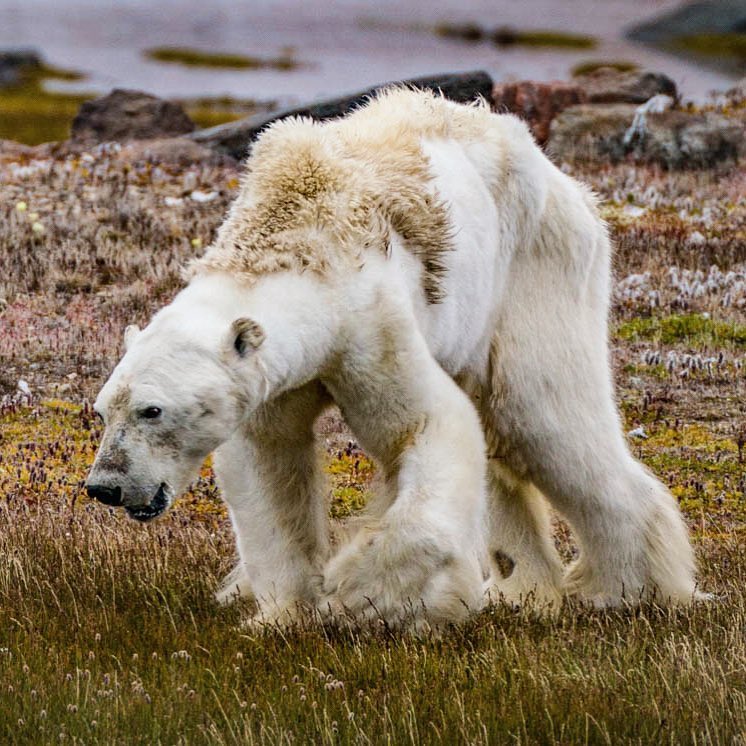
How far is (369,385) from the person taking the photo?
5207 millimetres

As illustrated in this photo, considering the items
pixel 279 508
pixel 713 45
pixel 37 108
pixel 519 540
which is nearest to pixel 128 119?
pixel 519 540

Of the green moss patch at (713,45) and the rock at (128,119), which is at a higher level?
the rock at (128,119)

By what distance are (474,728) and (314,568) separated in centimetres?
146

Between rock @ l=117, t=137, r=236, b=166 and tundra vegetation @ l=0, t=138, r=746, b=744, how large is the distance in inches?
275

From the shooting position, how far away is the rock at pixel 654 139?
20172 mm

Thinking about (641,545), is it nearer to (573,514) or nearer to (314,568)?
(573,514)

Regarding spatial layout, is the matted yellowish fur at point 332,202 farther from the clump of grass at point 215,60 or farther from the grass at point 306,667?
the clump of grass at point 215,60

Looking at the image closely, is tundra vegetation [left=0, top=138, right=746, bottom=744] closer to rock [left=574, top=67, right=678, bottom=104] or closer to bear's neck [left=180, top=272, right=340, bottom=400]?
bear's neck [left=180, top=272, right=340, bottom=400]

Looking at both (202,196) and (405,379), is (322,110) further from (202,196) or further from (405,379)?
(405,379)

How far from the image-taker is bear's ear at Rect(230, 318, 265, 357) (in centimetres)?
471

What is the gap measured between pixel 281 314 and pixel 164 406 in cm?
56

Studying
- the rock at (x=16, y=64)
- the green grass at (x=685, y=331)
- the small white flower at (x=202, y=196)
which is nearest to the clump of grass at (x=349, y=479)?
the green grass at (x=685, y=331)

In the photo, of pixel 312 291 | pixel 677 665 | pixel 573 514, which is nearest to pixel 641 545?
pixel 573 514

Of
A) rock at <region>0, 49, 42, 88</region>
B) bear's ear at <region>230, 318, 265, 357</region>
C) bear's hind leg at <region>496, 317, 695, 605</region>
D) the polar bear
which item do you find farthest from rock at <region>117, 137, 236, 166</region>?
rock at <region>0, 49, 42, 88</region>
